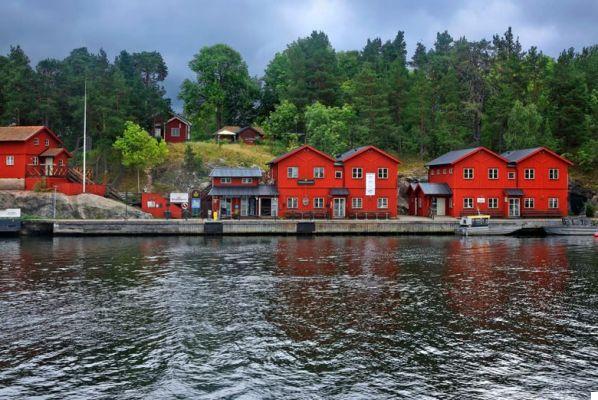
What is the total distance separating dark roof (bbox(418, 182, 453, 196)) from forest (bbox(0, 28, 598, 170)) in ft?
44.7

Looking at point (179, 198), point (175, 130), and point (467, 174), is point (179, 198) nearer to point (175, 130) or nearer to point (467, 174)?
point (175, 130)

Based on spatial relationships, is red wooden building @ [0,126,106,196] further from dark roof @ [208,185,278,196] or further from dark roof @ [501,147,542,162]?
dark roof @ [501,147,542,162]

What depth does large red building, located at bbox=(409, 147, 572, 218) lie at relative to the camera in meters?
67.7

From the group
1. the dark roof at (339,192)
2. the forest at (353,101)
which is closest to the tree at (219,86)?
the forest at (353,101)

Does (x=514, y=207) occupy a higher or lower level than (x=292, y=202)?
lower

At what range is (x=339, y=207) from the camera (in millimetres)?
65875

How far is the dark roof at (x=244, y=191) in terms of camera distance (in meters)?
64.2

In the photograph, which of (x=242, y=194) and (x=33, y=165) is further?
(x=33, y=165)

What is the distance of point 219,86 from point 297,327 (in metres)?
79.4

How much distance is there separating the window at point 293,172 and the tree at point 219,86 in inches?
1335

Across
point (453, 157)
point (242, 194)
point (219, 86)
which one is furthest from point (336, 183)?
point (219, 86)

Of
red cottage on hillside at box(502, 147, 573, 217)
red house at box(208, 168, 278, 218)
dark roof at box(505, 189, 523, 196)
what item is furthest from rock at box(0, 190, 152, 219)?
red cottage on hillside at box(502, 147, 573, 217)

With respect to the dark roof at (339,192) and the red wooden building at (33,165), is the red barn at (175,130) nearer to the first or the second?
the red wooden building at (33,165)

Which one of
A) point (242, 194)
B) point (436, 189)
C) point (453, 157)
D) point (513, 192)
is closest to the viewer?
point (242, 194)
